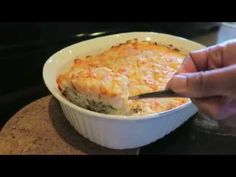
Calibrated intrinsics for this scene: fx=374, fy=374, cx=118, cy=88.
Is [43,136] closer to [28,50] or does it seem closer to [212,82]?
[28,50]

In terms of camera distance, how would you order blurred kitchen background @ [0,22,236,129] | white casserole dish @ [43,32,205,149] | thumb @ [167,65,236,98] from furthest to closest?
blurred kitchen background @ [0,22,236,129] < white casserole dish @ [43,32,205,149] < thumb @ [167,65,236,98]

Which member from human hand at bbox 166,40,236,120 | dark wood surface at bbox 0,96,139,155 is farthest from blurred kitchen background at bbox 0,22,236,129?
human hand at bbox 166,40,236,120

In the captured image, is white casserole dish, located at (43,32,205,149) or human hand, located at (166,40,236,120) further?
white casserole dish, located at (43,32,205,149)

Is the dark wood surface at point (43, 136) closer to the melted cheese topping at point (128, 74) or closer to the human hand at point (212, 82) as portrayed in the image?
the melted cheese topping at point (128, 74)

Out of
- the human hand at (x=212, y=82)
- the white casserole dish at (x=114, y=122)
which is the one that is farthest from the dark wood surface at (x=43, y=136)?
the human hand at (x=212, y=82)

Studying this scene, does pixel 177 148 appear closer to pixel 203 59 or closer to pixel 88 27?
pixel 203 59

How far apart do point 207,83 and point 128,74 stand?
0.29 metres

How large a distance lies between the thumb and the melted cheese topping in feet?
0.45

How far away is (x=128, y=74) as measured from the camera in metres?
0.75

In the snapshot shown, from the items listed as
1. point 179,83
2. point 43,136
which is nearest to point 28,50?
point 43,136

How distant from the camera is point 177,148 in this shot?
0.70 m

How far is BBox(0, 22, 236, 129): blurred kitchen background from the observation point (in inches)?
30.3

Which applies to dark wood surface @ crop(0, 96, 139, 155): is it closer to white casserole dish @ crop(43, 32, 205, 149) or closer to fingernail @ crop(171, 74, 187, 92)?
white casserole dish @ crop(43, 32, 205, 149)

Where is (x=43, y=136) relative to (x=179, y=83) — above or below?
below
